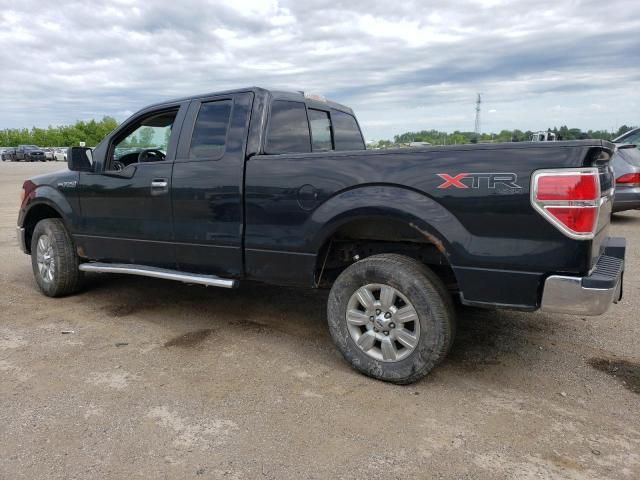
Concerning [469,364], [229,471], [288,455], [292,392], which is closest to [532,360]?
[469,364]

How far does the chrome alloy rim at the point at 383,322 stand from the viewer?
3.40 metres

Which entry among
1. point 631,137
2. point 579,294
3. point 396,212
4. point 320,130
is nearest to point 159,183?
point 320,130

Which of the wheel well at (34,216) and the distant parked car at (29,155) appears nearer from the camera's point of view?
A: the wheel well at (34,216)

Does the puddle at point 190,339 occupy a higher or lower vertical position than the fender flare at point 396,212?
lower

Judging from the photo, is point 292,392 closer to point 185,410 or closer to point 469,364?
point 185,410

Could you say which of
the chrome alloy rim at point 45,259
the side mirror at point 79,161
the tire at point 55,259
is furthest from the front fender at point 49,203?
the side mirror at point 79,161

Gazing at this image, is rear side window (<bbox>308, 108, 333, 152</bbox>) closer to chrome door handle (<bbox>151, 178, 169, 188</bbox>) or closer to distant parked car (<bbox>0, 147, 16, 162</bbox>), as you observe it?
chrome door handle (<bbox>151, 178, 169, 188</bbox>)

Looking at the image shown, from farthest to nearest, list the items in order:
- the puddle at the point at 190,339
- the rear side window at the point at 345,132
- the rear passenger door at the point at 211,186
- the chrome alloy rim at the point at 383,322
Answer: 1. the rear side window at the point at 345,132
2. the puddle at the point at 190,339
3. the rear passenger door at the point at 211,186
4. the chrome alloy rim at the point at 383,322

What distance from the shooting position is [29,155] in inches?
1922

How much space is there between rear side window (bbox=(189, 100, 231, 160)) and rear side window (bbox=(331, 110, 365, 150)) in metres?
1.20

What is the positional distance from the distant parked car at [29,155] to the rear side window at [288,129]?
5120cm

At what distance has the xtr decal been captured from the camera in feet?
9.75

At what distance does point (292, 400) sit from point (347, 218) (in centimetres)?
119

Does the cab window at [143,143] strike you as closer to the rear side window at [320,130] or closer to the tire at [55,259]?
the tire at [55,259]
